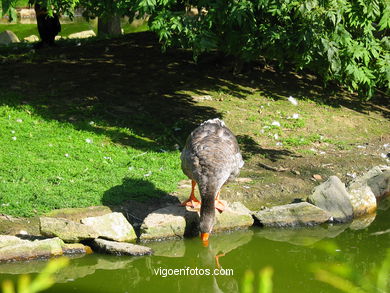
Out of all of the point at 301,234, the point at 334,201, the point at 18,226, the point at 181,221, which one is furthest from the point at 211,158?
the point at 18,226

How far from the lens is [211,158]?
265 inches

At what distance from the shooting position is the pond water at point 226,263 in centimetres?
583

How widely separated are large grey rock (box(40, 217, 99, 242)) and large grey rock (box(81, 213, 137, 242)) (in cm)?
10

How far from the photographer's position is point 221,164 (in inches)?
264

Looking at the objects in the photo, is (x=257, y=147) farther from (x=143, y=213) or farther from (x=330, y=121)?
(x=143, y=213)

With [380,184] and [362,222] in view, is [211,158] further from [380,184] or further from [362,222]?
[380,184]

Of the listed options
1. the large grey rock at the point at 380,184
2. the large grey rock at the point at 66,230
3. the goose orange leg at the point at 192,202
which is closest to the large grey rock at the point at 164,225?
the goose orange leg at the point at 192,202

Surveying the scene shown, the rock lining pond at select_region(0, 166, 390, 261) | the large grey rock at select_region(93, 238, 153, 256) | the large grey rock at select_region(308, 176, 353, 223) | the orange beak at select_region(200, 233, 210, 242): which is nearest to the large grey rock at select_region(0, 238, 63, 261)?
the rock lining pond at select_region(0, 166, 390, 261)

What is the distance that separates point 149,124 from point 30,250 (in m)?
4.88

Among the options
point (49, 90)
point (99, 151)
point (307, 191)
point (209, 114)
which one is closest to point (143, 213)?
point (99, 151)

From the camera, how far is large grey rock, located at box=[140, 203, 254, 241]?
6.81m

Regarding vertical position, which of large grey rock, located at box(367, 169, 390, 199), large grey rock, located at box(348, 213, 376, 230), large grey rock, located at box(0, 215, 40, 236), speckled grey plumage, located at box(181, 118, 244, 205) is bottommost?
large grey rock, located at box(348, 213, 376, 230)

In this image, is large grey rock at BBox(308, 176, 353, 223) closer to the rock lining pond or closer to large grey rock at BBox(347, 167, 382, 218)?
the rock lining pond

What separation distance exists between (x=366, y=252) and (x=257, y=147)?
148 inches
